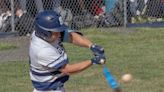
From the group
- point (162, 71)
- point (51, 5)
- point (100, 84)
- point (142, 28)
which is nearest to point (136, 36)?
point (142, 28)

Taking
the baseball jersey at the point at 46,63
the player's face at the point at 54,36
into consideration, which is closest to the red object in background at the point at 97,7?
the baseball jersey at the point at 46,63

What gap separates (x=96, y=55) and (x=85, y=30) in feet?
26.8

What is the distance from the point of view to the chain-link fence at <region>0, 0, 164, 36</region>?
13375mm

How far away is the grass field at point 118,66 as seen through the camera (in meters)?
8.48

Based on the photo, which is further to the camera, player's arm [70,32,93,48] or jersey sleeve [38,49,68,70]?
player's arm [70,32,93,48]

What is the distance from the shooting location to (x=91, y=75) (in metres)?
9.21

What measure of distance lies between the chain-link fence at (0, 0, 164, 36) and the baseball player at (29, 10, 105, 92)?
744cm

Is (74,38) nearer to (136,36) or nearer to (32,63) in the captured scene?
(32,63)

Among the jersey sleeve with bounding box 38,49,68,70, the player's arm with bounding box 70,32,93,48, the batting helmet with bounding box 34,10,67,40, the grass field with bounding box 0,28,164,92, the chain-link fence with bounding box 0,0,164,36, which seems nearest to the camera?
the batting helmet with bounding box 34,10,67,40

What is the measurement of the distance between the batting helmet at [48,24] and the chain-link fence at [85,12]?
24.9 feet

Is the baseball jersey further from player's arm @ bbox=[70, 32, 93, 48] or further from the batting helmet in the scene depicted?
player's arm @ bbox=[70, 32, 93, 48]

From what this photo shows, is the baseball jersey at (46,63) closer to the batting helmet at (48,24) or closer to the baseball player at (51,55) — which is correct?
the baseball player at (51,55)

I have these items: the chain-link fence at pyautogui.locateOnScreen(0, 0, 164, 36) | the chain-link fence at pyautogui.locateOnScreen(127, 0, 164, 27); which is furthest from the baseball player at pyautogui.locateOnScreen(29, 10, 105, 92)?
the chain-link fence at pyautogui.locateOnScreen(127, 0, 164, 27)

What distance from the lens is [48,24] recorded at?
18.0ft
